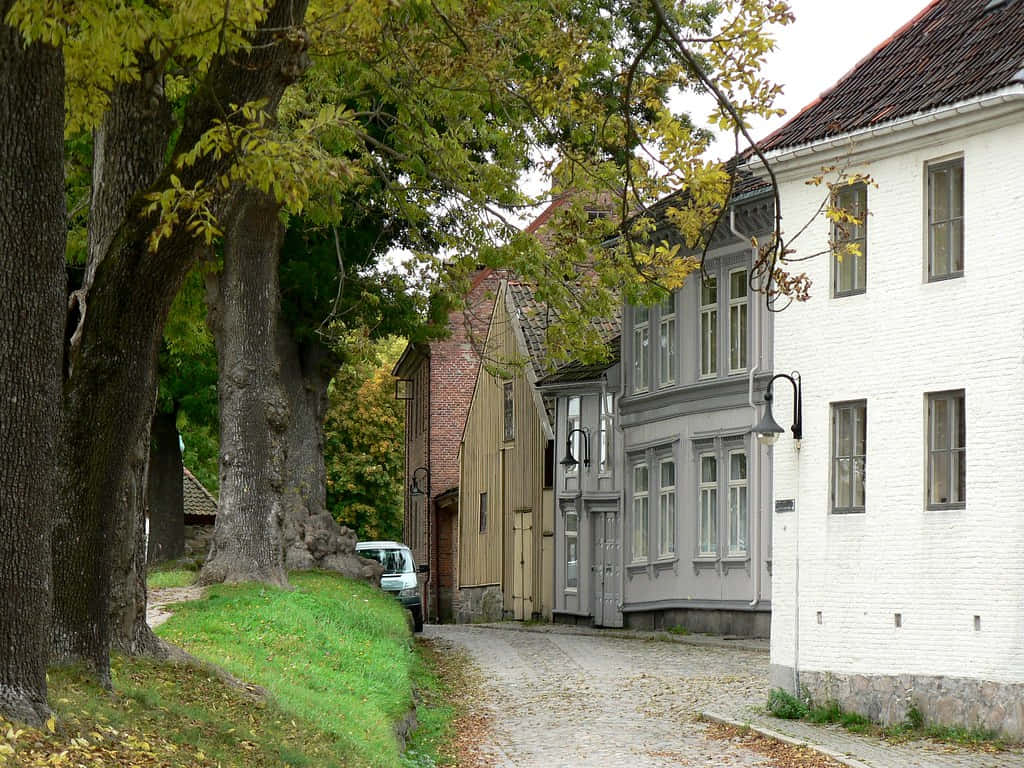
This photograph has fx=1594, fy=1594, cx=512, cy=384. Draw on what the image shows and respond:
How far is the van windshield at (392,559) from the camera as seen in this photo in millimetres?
33969

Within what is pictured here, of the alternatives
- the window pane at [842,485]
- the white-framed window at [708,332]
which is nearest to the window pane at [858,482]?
the window pane at [842,485]

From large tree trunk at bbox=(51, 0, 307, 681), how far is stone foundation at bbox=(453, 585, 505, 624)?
111 ft

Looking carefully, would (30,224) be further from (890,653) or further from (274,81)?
(890,653)

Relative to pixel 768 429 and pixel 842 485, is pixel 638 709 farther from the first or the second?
pixel 768 429

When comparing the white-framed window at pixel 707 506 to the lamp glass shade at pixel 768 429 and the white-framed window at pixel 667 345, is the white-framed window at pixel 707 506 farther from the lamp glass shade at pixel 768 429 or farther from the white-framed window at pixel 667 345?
the lamp glass shade at pixel 768 429

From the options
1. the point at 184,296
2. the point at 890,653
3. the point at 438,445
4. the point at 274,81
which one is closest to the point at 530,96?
the point at 274,81

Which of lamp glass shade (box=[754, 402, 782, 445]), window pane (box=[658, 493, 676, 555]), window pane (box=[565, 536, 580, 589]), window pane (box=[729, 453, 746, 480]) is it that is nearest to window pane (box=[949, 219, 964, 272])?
lamp glass shade (box=[754, 402, 782, 445])

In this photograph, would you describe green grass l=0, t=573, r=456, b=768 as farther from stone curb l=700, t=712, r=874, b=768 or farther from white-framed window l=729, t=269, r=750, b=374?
white-framed window l=729, t=269, r=750, b=374

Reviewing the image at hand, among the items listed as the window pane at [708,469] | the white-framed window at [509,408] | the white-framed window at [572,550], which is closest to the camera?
the window pane at [708,469]

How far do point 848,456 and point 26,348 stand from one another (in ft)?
37.4

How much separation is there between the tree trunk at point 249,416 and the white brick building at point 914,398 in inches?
299

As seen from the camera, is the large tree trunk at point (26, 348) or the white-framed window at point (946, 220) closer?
the large tree trunk at point (26, 348)

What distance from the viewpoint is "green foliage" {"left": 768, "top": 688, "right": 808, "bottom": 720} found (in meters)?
18.0

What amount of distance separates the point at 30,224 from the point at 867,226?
11.4 m
